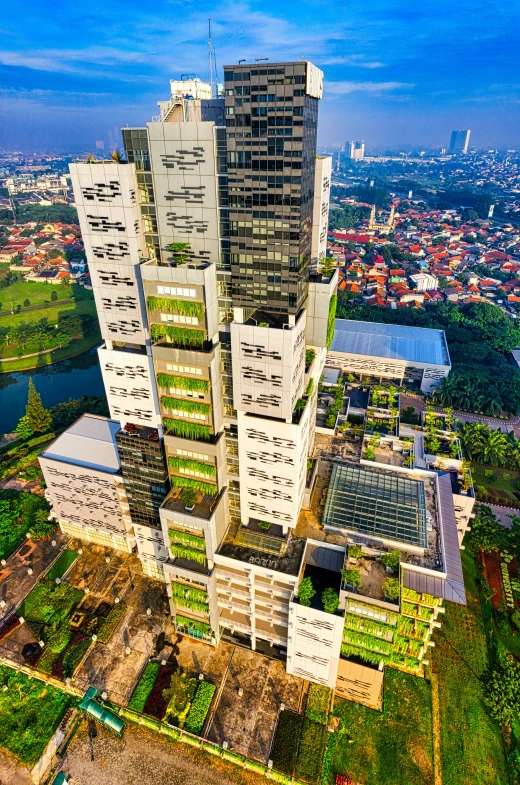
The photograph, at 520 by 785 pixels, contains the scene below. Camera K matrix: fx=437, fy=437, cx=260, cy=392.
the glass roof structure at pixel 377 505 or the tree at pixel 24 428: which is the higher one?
the glass roof structure at pixel 377 505

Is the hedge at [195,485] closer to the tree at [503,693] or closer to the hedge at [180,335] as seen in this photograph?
the hedge at [180,335]

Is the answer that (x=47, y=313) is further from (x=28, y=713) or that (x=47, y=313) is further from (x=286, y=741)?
(x=286, y=741)

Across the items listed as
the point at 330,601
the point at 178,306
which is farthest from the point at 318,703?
the point at 178,306

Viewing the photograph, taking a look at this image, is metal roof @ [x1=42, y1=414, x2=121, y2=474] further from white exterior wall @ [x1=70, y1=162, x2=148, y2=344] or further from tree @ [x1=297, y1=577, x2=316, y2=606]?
tree @ [x1=297, y1=577, x2=316, y2=606]

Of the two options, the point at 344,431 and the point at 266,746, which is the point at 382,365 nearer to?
the point at 344,431

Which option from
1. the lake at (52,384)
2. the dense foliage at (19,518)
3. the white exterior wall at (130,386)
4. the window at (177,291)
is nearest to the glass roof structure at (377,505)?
the white exterior wall at (130,386)

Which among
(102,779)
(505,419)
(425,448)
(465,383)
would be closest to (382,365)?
(465,383)
